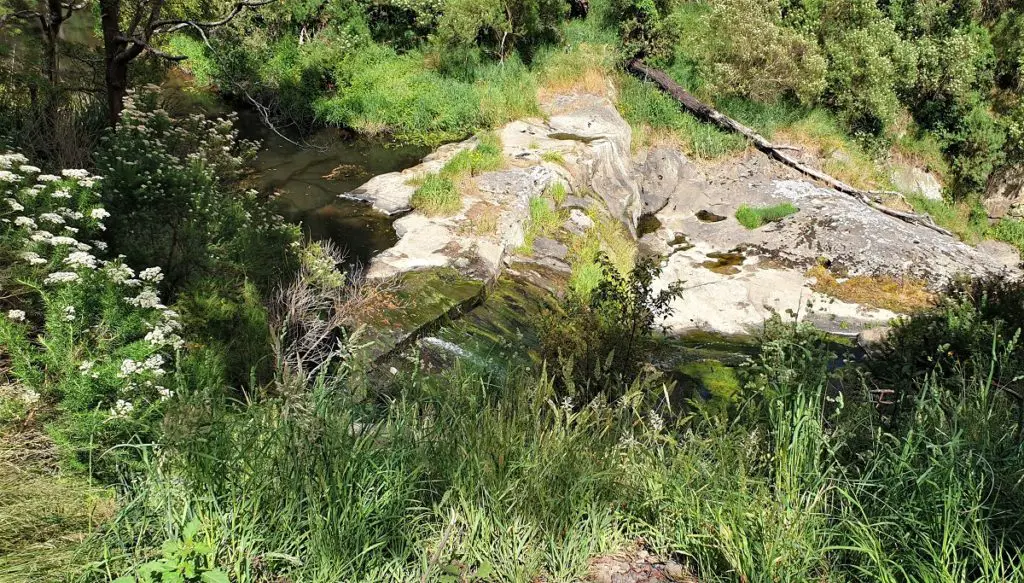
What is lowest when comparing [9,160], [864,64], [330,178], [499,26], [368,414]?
[330,178]

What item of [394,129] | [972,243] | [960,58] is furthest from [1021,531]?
[960,58]

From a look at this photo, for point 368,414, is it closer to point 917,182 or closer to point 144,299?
point 144,299

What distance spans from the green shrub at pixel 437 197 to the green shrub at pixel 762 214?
5.73 m

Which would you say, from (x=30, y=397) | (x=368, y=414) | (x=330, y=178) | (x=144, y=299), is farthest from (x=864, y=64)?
(x=30, y=397)

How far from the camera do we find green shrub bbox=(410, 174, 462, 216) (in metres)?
8.87

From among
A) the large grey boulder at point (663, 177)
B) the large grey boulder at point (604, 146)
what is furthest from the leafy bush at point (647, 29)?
the large grey boulder at point (663, 177)

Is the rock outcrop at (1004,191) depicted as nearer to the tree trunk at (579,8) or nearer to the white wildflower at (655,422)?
the tree trunk at (579,8)

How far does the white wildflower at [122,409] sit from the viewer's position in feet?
9.20

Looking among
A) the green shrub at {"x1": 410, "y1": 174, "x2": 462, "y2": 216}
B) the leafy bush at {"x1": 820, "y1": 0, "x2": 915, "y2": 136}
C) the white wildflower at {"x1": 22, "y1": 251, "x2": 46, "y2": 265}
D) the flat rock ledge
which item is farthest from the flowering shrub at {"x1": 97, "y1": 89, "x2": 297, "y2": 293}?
the leafy bush at {"x1": 820, "y1": 0, "x2": 915, "y2": 136}

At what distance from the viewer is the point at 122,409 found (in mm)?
2818

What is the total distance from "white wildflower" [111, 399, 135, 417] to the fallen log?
45.2 feet

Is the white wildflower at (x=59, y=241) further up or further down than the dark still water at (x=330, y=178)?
further up

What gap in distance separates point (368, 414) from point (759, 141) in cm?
1345

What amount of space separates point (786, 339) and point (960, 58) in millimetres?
16816
